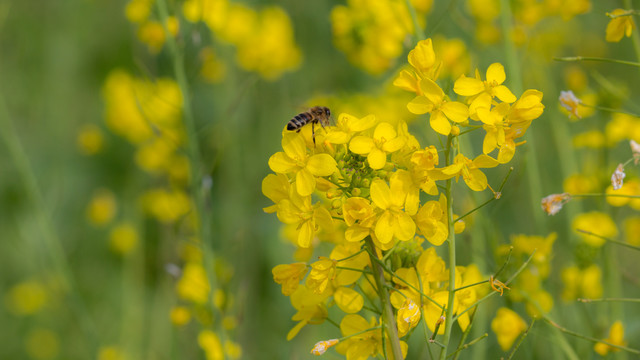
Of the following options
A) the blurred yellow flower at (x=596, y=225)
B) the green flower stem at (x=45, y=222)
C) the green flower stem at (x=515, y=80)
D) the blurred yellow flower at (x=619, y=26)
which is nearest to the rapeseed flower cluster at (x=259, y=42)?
the green flower stem at (x=45, y=222)

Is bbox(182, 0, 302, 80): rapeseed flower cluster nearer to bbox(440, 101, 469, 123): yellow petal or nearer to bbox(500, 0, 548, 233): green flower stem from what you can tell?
bbox(500, 0, 548, 233): green flower stem

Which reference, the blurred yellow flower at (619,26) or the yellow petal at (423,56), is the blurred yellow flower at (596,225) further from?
the yellow petal at (423,56)

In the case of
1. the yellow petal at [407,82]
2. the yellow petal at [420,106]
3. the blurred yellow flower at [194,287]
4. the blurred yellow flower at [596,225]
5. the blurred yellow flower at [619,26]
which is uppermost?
the blurred yellow flower at [619,26]

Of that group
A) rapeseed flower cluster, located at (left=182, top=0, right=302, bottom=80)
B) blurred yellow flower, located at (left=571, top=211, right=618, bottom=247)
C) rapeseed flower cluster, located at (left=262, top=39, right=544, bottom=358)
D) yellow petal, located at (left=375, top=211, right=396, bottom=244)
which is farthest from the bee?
rapeseed flower cluster, located at (left=182, top=0, right=302, bottom=80)

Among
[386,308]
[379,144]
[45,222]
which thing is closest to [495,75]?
[379,144]

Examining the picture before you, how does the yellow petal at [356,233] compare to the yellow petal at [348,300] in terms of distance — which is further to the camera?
the yellow petal at [348,300]

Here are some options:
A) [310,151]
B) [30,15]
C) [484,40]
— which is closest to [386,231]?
[310,151]
